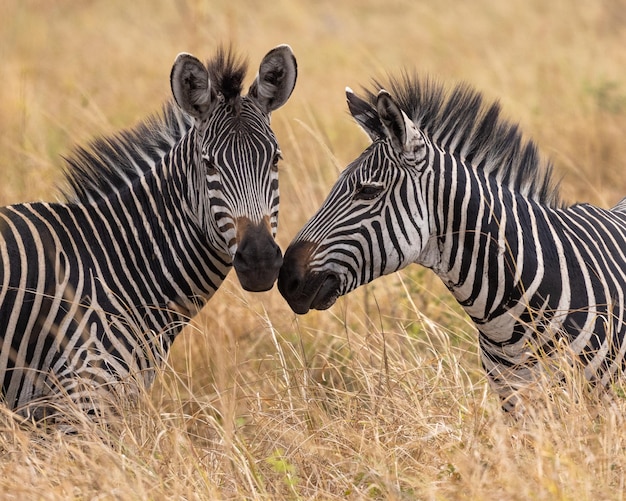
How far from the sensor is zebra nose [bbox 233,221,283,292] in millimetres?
4672

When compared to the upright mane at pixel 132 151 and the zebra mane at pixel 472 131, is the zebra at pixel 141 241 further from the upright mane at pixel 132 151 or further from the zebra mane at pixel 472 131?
the zebra mane at pixel 472 131

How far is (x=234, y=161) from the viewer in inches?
194

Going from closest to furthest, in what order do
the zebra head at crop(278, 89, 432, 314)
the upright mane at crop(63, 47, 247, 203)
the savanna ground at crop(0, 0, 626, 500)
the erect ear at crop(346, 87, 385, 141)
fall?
the savanna ground at crop(0, 0, 626, 500) → the zebra head at crop(278, 89, 432, 314) → the erect ear at crop(346, 87, 385, 141) → the upright mane at crop(63, 47, 247, 203)

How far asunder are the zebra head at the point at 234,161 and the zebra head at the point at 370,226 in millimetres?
Answer: 183

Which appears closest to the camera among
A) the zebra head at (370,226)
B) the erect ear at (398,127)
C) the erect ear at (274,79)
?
the erect ear at (398,127)

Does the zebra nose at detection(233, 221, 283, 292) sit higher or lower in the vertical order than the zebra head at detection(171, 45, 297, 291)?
lower

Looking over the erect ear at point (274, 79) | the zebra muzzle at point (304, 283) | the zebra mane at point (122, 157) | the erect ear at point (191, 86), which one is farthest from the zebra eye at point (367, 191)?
the zebra mane at point (122, 157)

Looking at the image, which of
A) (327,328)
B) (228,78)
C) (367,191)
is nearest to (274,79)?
(228,78)

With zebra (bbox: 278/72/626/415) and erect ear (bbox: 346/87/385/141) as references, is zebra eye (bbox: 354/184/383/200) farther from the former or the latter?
erect ear (bbox: 346/87/385/141)

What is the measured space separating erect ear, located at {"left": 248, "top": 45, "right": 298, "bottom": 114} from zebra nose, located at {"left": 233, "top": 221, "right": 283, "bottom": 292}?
0.97 m

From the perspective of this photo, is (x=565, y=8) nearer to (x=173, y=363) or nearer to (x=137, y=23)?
(x=137, y=23)

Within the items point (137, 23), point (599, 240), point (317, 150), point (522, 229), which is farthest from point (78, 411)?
point (137, 23)

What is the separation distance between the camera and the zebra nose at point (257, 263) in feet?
15.3

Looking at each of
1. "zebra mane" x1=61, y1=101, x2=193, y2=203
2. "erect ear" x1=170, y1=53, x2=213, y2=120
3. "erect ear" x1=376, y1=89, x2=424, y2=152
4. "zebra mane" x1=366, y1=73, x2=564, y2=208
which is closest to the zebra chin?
"erect ear" x1=376, y1=89, x2=424, y2=152
